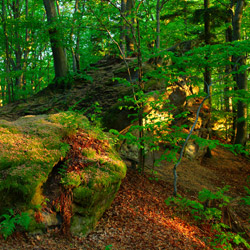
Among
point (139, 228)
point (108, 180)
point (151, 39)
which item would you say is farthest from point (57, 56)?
point (139, 228)

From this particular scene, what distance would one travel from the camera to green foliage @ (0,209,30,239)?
9.40 feet

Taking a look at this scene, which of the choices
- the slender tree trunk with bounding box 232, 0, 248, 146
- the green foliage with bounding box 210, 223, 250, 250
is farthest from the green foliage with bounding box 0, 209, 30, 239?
the slender tree trunk with bounding box 232, 0, 248, 146

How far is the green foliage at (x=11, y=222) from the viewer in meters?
2.87

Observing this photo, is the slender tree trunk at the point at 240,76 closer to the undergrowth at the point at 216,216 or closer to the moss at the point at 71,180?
the undergrowth at the point at 216,216

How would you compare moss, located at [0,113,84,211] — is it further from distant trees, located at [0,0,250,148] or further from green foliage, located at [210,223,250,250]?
green foliage, located at [210,223,250,250]

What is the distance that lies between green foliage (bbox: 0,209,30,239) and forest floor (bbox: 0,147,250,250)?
16 cm

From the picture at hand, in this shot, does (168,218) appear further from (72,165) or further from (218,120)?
(218,120)

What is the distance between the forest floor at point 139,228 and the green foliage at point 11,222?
0.53 ft

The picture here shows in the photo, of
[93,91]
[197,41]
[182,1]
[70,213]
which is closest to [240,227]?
[70,213]

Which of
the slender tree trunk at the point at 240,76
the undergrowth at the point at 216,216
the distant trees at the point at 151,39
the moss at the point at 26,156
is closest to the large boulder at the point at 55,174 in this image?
the moss at the point at 26,156

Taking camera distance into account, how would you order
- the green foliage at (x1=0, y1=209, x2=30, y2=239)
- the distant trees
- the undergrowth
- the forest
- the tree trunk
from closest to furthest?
the green foliage at (x1=0, y1=209, x2=30, y2=239) < the forest < the undergrowth < the distant trees < the tree trunk

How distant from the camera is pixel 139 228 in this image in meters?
4.47

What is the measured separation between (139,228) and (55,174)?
84.2 inches

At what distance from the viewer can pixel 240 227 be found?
19.0 feet
